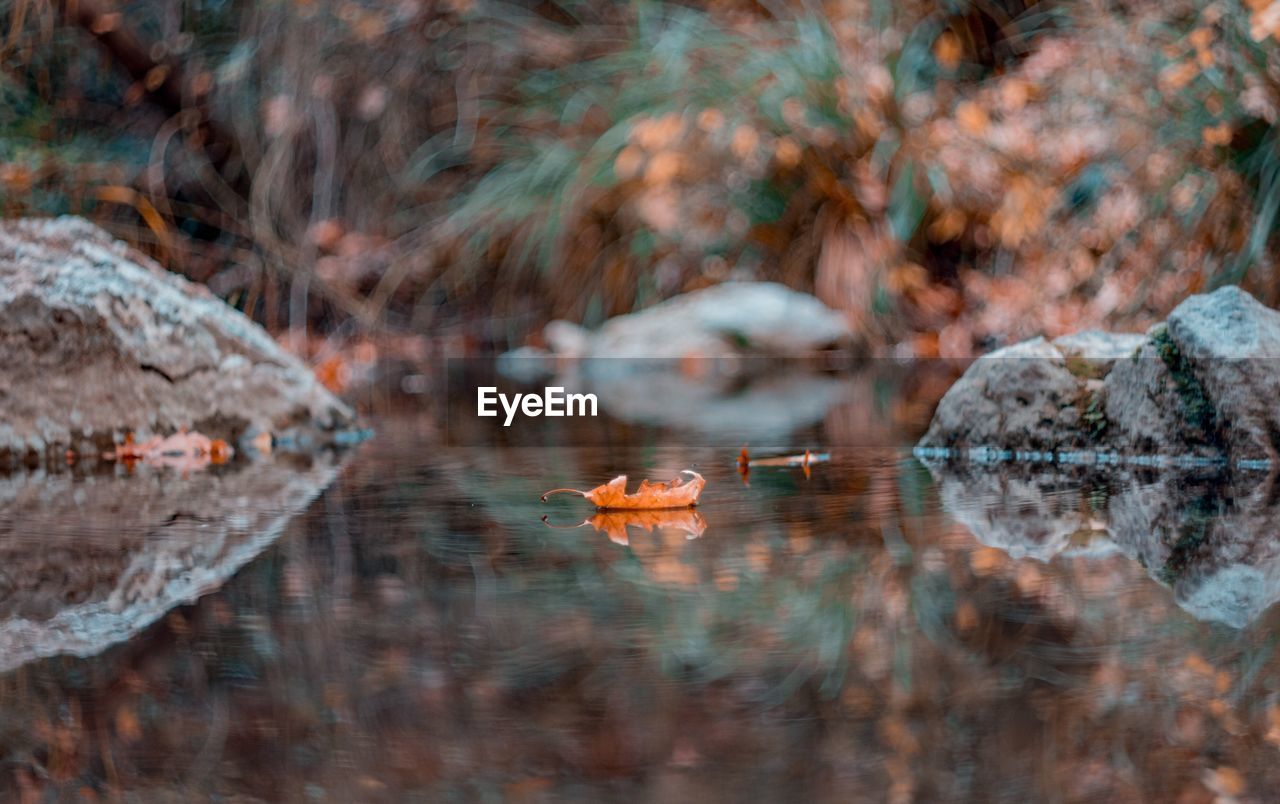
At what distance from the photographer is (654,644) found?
190cm

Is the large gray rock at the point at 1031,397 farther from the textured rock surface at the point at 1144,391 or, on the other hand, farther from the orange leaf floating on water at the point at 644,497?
the orange leaf floating on water at the point at 644,497

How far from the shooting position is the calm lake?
1.41 meters

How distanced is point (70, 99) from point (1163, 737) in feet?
29.2

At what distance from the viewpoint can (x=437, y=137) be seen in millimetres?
9617

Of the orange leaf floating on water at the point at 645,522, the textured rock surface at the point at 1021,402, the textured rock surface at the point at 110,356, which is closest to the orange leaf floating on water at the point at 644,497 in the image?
the orange leaf floating on water at the point at 645,522

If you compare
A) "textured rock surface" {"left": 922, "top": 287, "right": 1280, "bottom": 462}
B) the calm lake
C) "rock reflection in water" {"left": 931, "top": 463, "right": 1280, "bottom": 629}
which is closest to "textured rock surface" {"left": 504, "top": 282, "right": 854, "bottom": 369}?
→ "textured rock surface" {"left": 922, "top": 287, "right": 1280, "bottom": 462}

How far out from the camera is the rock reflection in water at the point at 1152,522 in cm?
223

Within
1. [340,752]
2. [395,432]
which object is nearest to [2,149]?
[395,432]

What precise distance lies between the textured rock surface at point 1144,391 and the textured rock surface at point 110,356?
1.82m

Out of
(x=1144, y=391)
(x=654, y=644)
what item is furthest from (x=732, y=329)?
(x=654, y=644)

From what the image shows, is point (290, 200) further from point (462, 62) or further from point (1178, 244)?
point (1178, 244)

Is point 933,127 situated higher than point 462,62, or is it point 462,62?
point 462,62

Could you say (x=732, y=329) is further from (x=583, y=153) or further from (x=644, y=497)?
(x=644, y=497)

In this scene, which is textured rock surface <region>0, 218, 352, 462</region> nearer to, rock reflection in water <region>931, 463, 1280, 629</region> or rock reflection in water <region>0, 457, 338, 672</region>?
rock reflection in water <region>0, 457, 338, 672</region>
